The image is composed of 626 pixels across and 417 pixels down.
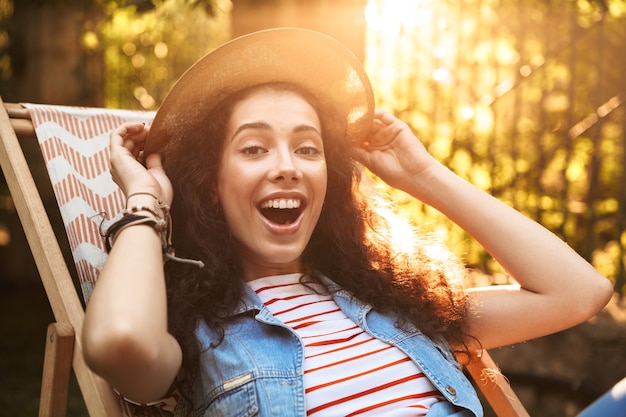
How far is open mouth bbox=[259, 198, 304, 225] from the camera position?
6.66 ft

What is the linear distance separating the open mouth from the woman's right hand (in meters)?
0.26

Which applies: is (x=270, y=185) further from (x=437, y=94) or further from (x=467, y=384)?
(x=437, y=94)

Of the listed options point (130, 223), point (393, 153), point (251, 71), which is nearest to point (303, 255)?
point (393, 153)

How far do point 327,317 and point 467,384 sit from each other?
41 cm

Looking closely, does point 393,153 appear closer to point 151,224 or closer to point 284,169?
point 284,169

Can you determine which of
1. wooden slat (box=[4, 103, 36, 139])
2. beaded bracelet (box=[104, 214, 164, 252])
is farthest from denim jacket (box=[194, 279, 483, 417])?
wooden slat (box=[4, 103, 36, 139])

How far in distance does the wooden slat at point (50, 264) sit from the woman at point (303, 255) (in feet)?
0.59

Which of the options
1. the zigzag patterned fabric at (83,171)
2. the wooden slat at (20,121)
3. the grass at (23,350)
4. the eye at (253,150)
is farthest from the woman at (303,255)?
the grass at (23,350)

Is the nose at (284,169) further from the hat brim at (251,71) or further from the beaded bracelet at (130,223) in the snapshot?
the beaded bracelet at (130,223)

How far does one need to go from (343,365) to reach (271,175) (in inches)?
20.0

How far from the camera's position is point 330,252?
233cm

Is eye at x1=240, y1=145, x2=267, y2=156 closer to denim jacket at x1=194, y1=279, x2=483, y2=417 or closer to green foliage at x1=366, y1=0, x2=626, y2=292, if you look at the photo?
denim jacket at x1=194, y1=279, x2=483, y2=417

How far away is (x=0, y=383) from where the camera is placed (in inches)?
171

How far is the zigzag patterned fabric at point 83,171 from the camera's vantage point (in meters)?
2.33
